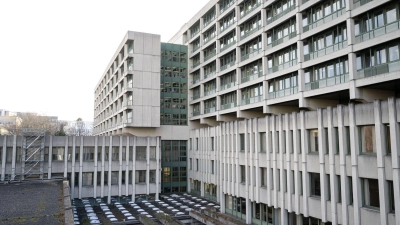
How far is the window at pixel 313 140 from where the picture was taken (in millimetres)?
26128

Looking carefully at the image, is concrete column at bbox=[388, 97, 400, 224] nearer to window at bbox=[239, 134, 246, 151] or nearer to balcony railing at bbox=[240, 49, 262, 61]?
window at bbox=[239, 134, 246, 151]

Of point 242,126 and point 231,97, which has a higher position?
point 231,97

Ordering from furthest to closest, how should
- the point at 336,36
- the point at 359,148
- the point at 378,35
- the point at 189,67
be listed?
the point at 189,67 → the point at 336,36 → the point at 378,35 → the point at 359,148

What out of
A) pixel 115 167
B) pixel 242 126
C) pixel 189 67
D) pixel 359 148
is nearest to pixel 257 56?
pixel 242 126

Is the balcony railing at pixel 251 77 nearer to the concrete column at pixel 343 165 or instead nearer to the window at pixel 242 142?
the window at pixel 242 142

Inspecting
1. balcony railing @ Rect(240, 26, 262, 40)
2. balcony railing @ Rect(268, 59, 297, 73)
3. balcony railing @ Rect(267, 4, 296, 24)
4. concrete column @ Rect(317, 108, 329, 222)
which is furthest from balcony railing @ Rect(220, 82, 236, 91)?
concrete column @ Rect(317, 108, 329, 222)

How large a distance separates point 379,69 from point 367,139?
553 cm

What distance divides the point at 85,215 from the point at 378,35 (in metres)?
35.3

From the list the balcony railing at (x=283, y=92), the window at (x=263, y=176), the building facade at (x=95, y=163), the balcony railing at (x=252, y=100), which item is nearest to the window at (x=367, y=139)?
the balcony railing at (x=283, y=92)

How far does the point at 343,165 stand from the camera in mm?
22734

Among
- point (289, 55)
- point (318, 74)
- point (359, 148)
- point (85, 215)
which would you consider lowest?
point (85, 215)

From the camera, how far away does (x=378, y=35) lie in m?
23.5

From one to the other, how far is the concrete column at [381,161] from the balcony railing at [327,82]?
5876 mm

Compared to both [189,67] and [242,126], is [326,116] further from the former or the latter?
[189,67]
